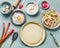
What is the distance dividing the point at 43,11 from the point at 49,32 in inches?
6.7

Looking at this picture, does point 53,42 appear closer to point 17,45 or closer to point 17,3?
point 17,45

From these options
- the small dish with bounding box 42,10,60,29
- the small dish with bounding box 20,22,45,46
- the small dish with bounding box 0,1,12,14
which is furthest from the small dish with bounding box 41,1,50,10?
the small dish with bounding box 0,1,12,14

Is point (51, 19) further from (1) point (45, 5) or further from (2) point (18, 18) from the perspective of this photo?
(2) point (18, 18)

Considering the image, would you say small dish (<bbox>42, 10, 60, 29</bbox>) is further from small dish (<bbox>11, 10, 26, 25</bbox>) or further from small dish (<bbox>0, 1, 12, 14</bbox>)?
small dish (<bbox>0, 1, 12, 14</bbox>)

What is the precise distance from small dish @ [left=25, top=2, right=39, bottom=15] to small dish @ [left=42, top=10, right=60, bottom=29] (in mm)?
73

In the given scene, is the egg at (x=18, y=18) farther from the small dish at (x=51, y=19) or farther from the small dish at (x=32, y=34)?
the small dish at (x=51, y=19)

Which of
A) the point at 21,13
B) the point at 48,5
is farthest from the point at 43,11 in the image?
the point at 21,13

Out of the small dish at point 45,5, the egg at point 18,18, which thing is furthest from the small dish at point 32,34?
the small dish at point 45,5

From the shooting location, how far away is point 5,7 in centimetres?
182

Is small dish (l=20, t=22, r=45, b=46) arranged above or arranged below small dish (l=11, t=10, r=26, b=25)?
below

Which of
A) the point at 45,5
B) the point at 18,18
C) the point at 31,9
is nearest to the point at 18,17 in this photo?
the point at 18,18

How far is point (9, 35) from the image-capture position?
1.79m

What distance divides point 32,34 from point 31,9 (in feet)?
0.64

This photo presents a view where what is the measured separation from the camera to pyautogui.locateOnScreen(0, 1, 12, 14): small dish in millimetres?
1802
